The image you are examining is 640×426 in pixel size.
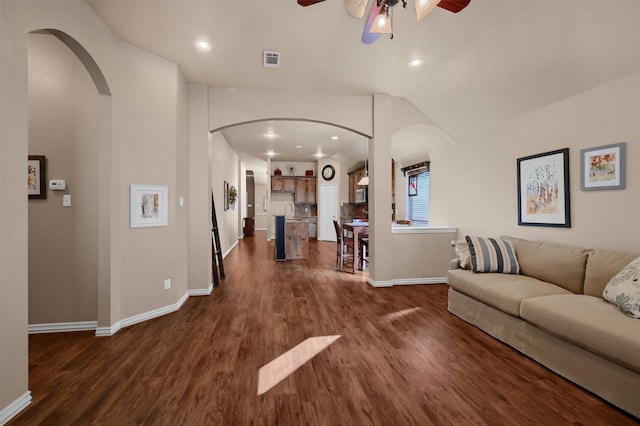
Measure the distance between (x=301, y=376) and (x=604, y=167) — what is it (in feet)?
10.5

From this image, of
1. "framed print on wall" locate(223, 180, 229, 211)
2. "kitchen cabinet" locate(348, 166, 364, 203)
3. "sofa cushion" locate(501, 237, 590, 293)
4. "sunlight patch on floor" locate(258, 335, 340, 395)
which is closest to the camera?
"sunlight patch on floor" locate(258, 335, 340, 395)

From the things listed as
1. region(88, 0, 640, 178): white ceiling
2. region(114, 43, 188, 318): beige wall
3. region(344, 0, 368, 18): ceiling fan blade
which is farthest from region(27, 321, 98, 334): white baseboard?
region(344, 0, 368, 18): ceiling fan blade

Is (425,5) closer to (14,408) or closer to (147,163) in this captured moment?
(147,163)

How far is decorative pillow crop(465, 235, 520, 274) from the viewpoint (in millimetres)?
2990

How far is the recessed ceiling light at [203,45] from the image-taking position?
2855 mm

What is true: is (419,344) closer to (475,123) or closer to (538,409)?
(538,409)

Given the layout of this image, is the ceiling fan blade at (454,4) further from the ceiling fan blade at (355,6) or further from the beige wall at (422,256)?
the beige wall at (422,256)

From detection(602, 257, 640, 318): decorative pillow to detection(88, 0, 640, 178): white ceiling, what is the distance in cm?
163

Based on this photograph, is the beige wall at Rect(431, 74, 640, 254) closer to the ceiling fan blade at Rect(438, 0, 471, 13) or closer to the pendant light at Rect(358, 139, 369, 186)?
the ceiling fan blade at Rect(438, 0, 471, 13)

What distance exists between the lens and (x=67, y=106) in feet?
8.78

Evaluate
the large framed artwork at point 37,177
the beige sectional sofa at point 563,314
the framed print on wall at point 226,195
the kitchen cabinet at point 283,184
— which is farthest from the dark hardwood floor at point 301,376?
the kitchen cabinet at point 283,184

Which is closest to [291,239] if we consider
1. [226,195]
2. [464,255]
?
[226,195]

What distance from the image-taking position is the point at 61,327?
8.87 ft

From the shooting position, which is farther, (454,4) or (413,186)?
(413,186)
